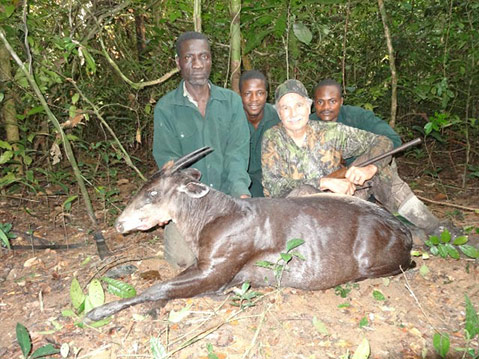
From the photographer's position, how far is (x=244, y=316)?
3.51m

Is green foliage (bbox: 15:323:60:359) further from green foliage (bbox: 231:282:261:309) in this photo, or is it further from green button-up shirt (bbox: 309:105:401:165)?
green button-up shirt (bbox: 309:105:401:165)

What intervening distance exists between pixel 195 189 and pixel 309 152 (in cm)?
176

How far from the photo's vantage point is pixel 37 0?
6.36m

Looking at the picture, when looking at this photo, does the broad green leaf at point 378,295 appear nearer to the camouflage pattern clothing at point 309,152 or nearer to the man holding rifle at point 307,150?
the man holding rifle at point 307,150

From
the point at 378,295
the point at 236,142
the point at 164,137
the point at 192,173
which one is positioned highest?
the point at 164,137

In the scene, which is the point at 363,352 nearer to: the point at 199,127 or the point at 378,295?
the point at 378,295

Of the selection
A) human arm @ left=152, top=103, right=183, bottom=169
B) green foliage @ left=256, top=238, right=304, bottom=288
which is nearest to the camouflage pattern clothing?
human arm @ left=152, top=103, right=183, bottom=169

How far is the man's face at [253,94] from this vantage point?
18.5ft

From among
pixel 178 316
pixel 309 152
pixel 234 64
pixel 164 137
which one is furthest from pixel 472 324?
pixel 234 64

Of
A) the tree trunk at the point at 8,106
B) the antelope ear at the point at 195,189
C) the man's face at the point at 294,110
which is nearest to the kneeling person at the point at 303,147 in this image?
the man's face at the point at 294,110

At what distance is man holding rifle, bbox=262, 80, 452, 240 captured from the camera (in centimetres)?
481

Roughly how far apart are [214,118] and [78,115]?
5.81 feet

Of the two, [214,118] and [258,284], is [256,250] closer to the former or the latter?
[258,284]

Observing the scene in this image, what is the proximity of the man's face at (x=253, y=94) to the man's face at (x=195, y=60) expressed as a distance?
107 cm
